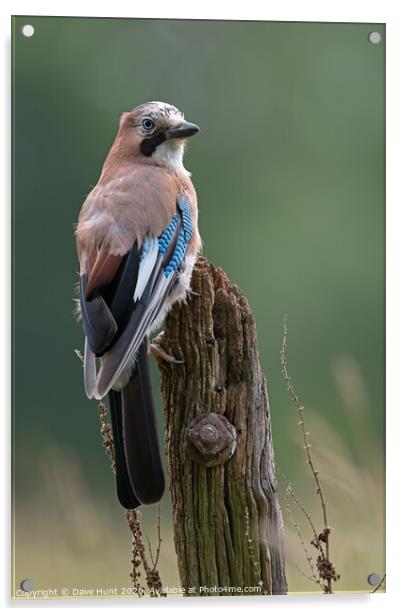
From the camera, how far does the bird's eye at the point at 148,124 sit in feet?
12.0

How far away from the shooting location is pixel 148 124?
3660 millimetres

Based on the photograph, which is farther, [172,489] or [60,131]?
[60,131]

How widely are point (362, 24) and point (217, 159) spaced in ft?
2.70

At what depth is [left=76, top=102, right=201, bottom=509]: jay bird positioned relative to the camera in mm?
3268

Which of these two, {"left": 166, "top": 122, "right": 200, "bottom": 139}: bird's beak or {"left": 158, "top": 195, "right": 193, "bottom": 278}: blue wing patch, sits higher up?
{"left": 166, "top": 122, "right": 200, "bottom": 139}: bird's beak

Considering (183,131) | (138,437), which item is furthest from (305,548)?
(183,131)

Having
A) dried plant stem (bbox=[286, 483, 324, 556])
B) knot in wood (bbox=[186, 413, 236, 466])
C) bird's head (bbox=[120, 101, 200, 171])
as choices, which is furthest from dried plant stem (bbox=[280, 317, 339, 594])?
bird's head (bbox=[120, 101, 200, 171])

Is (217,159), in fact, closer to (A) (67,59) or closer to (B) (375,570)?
(A) (67,59)

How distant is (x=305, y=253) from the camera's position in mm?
3697

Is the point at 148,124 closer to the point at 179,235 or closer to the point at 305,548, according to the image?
the point at 179,235

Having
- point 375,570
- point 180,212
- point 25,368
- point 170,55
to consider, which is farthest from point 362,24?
point 375,570

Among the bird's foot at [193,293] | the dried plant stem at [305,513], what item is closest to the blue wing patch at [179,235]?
the bird's foot at [193,293]

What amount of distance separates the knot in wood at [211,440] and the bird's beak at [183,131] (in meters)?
1.14

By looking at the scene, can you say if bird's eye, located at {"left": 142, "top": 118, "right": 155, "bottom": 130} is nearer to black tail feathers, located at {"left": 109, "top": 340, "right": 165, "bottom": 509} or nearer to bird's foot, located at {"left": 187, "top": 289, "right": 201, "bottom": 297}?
bird's foot, located at {"left": 187, "top": 289, "right": 201, "bottom": 297}
